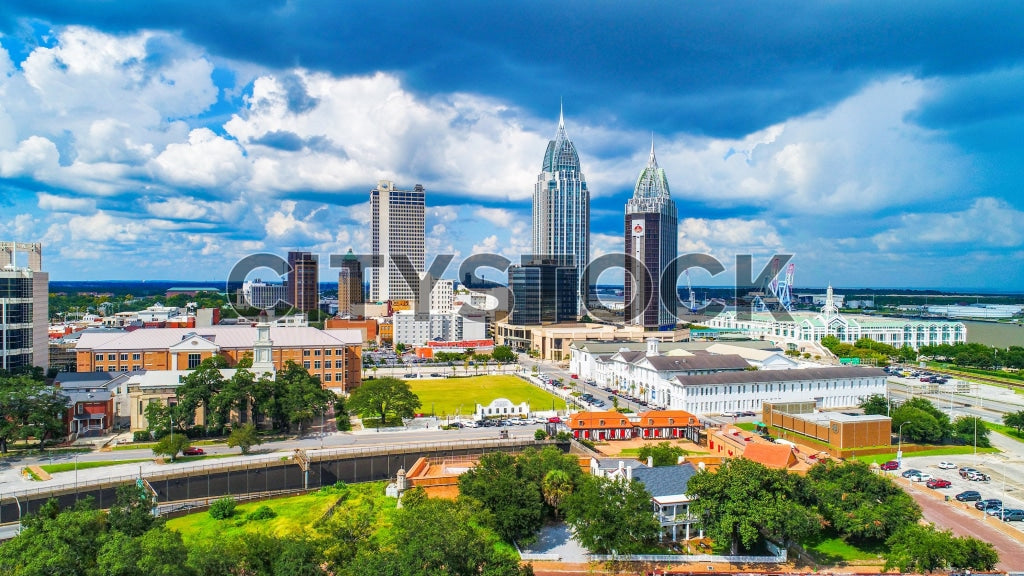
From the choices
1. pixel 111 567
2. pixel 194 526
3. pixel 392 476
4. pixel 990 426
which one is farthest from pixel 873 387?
pixel 111 567

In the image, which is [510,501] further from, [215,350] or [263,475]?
[215,350]

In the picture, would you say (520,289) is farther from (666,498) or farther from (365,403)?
(666,498)

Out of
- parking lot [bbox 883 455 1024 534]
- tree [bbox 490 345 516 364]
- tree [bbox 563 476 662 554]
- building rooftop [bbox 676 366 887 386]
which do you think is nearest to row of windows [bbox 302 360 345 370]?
tree [bbox 490 345 516 364]

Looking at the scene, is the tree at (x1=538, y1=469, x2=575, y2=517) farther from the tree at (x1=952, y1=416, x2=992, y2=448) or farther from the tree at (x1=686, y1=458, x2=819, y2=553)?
the tree at (x1=952, y1=416, x2=992, y2=448)

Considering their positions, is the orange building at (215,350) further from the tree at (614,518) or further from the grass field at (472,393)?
the tree at (614,518)

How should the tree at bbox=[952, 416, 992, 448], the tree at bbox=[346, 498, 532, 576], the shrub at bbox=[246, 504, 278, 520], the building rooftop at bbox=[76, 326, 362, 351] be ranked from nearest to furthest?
the tree at bbox=[346, 498, 532, 576]
the shrub at bbox=[246, 504, 278, 520]
the tree at bbox=[952, 416, 992, 448]
the building rooftop at bbox=[76, 326, 362, 351]

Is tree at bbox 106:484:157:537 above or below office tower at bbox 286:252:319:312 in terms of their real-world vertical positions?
below
